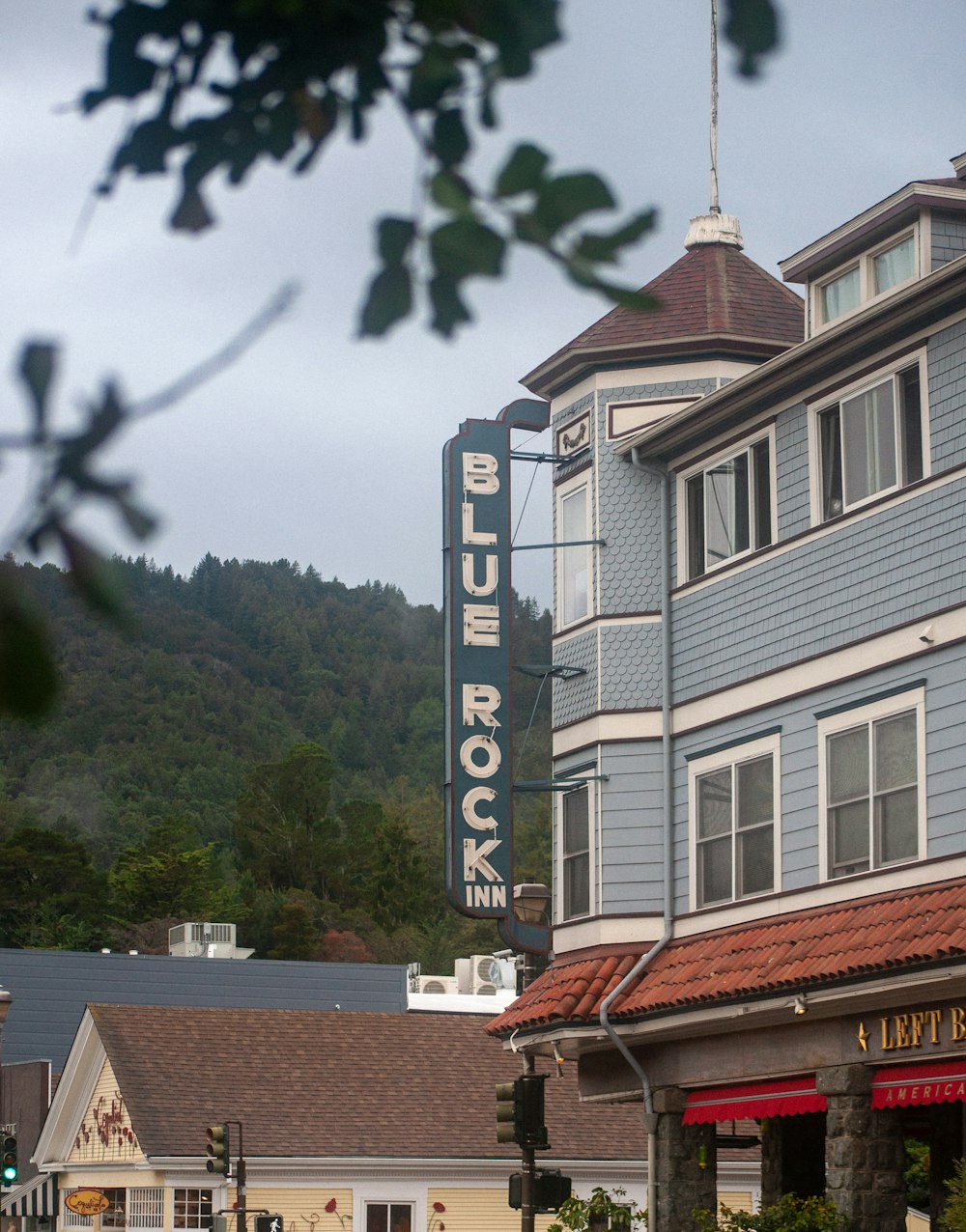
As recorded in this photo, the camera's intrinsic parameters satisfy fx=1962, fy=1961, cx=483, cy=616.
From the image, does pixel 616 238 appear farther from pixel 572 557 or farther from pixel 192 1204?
pixel 192 1204

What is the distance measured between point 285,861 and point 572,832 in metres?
105

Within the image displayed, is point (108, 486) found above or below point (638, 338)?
below

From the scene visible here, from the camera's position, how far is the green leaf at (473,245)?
304cm

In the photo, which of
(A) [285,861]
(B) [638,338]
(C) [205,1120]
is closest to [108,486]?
(B) [638,338]

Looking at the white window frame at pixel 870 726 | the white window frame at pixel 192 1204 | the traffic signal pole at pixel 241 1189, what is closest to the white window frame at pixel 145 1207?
the white window frame at pixel 192 1204

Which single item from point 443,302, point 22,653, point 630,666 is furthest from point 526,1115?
point 22,653

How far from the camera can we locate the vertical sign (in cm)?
2186

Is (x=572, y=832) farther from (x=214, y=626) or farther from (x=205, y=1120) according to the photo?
(x=214, y=626)

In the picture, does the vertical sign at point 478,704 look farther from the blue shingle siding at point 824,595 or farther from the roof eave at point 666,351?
the blue shingle siding at point 824,595

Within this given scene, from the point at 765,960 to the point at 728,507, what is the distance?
16.5 feet

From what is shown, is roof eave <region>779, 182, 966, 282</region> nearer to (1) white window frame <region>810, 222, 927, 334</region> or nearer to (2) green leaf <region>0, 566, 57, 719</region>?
(1) white window frame <region>810, 222, 927, 334</region>

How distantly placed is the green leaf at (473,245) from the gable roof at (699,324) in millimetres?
18574

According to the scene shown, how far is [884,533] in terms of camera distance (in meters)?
18.0

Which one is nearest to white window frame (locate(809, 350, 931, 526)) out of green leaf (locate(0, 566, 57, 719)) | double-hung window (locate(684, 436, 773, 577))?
double-hung window (locate(684, 436, 773, 577))
